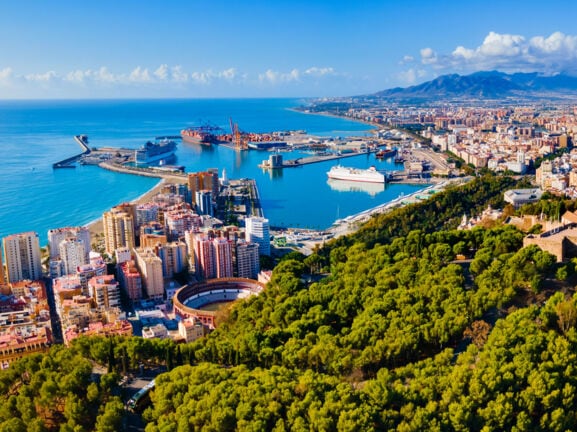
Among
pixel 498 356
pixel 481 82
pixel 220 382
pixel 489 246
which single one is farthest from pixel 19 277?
pixel 481 82

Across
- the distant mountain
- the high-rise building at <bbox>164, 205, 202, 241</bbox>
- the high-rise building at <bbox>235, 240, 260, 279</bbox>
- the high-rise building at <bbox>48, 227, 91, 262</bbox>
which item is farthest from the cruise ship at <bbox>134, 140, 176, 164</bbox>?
the distant mountain

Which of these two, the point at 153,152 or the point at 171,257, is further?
the point at 153,152

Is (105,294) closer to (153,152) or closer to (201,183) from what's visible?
(201,183)

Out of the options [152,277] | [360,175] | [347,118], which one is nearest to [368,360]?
[152,277]

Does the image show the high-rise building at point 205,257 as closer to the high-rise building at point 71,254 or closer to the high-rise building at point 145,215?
the high-rise building at point 71,254

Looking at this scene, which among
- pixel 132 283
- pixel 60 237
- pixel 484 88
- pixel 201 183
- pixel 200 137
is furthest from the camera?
pixel 484 88

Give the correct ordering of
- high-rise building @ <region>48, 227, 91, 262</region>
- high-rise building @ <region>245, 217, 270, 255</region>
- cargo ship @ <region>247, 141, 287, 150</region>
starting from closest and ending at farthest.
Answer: high-rise building @ <region>48, 227, 91, 262</region> < high-rise building @ <region>245, 217, 270, 255</region> < cargo ship @ <region>247, 141, 287, 150</region>

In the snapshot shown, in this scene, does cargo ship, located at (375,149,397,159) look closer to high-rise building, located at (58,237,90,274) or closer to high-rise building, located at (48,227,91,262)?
high-rise building, located at (48,227,91,262)
